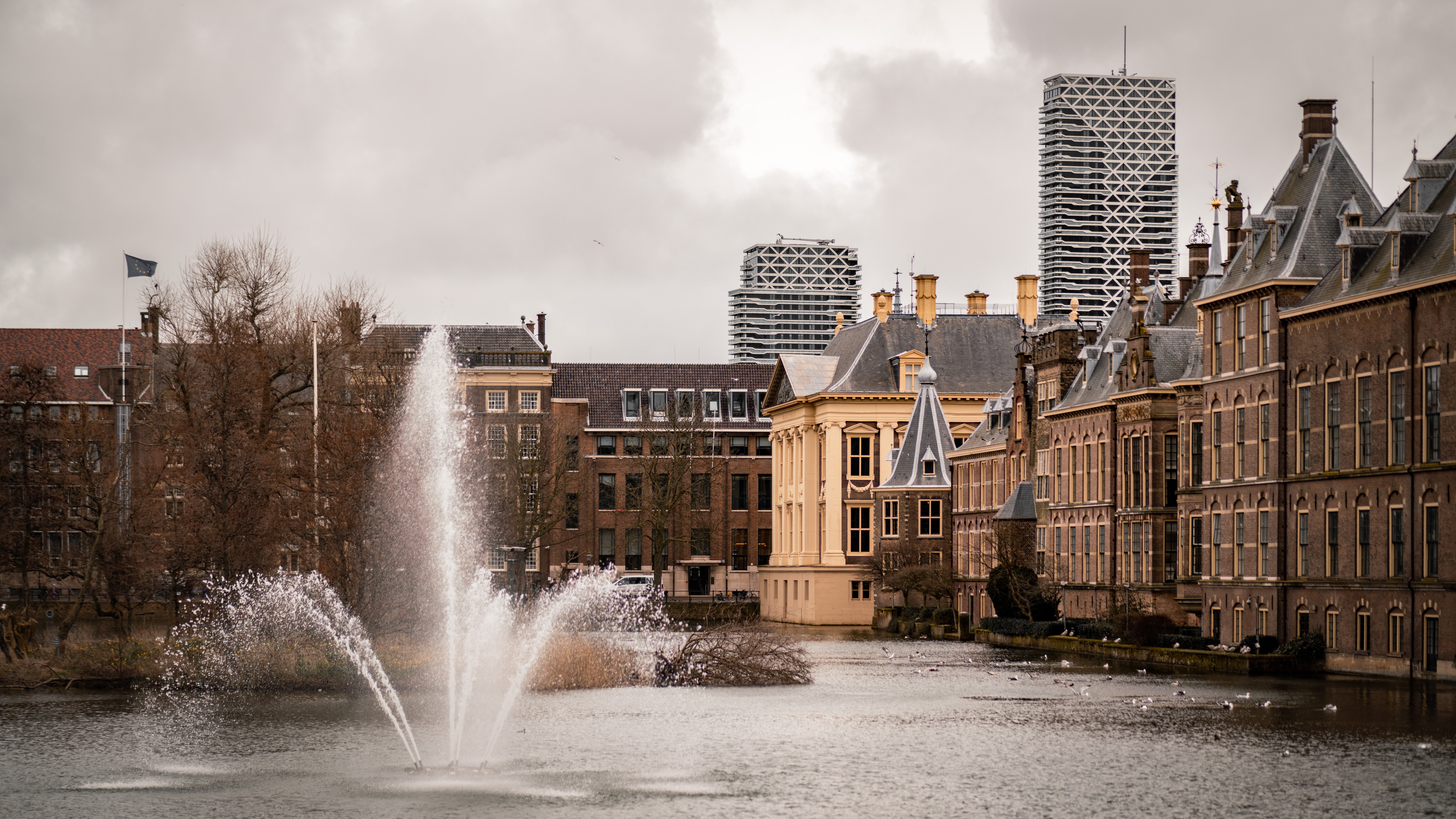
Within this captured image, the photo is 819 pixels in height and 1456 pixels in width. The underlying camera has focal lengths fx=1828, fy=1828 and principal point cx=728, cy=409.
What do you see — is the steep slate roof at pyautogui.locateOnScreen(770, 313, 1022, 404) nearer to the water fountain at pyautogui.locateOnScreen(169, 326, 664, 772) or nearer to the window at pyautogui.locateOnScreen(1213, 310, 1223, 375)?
the window at pyautogui.locateOnScreen(1213, 310, 1223, 375)

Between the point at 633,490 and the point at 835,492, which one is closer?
the point at 835,492

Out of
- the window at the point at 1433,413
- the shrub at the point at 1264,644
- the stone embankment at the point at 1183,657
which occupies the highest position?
the window at the point at 1433,413

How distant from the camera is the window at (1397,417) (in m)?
48.4

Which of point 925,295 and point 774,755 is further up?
point 925,295

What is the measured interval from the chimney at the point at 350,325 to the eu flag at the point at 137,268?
1160 centimetres

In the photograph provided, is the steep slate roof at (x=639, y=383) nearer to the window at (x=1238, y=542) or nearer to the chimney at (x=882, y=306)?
the chimney at (x=882, y=306)

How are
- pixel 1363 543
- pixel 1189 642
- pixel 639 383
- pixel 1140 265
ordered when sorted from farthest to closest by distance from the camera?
pixel 639 383 < pixel 1140 265 < pixel 1189 642 < pixel 1363 543

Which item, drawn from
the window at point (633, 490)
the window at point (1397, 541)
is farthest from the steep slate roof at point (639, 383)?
the window at point (1397, 541)

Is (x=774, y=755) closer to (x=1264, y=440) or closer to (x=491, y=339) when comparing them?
(x=1264, y=440)

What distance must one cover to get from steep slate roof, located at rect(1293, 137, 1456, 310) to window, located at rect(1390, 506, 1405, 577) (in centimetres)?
595

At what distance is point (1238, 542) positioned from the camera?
5828 cm

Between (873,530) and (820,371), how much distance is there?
1321cm

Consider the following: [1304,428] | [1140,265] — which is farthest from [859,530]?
[1304,428]

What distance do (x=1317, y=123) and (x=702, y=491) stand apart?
67782mm
